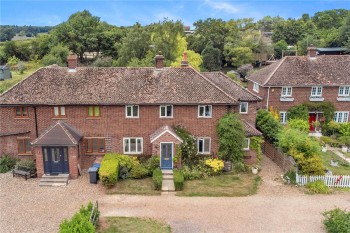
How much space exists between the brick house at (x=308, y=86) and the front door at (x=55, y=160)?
2470cm

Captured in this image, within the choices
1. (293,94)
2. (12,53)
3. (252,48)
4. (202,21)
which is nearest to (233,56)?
(252,48)

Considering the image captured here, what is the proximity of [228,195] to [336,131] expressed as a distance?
859 inches

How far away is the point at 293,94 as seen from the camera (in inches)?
1547

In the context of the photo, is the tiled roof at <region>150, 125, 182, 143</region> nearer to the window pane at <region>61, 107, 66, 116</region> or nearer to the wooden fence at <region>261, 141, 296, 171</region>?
the window pane at <region>61, 107, 66, 116</region>

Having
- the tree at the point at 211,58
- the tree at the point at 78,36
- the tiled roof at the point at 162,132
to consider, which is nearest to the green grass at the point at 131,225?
the tiled roof at the point at 162,132

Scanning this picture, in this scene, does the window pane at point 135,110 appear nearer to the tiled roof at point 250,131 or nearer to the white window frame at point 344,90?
the tiled roof at point 250,131

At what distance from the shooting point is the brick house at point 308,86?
128 feet

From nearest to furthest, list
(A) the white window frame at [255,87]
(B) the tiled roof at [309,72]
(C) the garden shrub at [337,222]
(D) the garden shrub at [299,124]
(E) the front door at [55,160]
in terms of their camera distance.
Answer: (C) the garden shrub at [337,222] → (E) the front door at [55,160] → (D) the garden shrub at [299,124] → (B) the tiled roof at [309,72] → (A) the white window frame at [255,87]

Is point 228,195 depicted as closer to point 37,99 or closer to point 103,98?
point 103,98

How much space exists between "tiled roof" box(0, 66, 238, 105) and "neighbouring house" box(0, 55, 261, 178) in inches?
3.1

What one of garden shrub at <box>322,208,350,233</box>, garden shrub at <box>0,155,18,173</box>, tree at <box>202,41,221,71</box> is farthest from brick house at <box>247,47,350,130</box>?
tree at <box>202,41,221,71</box>

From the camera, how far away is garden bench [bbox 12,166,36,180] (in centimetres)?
2539

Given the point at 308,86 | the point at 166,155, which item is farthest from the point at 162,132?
the point at 308,86

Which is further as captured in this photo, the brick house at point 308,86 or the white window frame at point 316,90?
the white window frame at point 316,90
